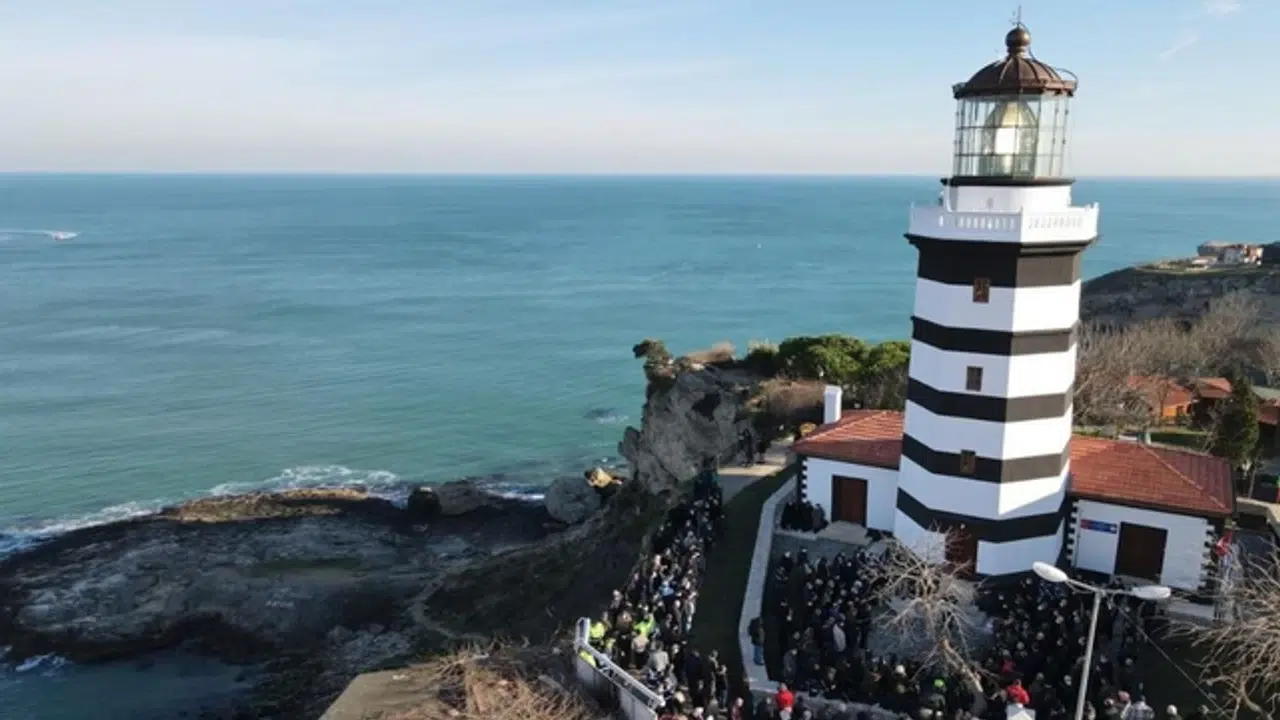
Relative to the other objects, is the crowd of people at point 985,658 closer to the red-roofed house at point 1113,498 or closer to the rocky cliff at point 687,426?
the red-roofed house at point 1113,498

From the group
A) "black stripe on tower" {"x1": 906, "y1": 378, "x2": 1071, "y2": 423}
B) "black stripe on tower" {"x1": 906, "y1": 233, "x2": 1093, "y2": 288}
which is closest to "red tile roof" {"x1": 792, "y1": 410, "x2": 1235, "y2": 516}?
"black stripe on tower" {"x1": 906, "y1": 378, "x2": 1071, "y2": 423}

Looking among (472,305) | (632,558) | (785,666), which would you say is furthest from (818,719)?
(472,305)

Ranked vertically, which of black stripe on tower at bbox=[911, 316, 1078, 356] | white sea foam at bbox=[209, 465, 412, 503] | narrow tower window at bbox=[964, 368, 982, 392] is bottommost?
white sea foam at bbox=[209, 465, 412, 503]

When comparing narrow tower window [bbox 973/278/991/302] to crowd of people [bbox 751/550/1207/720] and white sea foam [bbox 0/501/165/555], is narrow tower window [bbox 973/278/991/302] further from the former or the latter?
white sea foam [bbox 0/501/165/555]

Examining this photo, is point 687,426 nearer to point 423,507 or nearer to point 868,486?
point 423,507

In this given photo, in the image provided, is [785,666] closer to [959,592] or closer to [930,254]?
[959,592]

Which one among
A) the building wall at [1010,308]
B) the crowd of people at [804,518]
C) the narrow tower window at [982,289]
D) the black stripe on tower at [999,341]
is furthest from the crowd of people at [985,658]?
the narrow tower window at [982,289]
